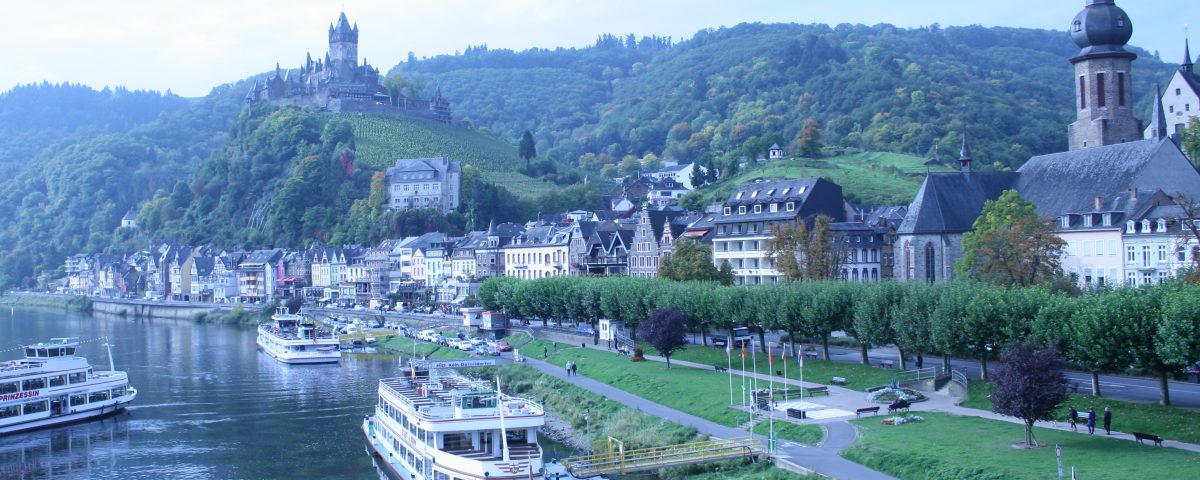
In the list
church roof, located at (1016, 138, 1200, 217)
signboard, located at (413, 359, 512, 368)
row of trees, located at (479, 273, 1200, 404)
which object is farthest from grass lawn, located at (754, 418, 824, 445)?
church roof, located at (1016, 138, 1200, 217)

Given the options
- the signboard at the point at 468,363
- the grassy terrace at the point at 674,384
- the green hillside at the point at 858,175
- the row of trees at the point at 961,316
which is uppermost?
the green hillside at the point at 858,175

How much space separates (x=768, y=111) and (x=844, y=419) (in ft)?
508

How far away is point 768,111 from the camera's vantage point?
188875mm

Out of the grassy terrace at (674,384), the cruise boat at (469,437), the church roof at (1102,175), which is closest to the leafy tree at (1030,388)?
the grassy terrace at (674,384)

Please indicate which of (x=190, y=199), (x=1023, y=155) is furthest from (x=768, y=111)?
(x=190, y=199)

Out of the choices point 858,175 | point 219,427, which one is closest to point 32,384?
point 219,427

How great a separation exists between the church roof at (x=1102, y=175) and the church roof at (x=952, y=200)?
1.98 metres

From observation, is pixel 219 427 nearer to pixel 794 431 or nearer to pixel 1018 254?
pixel 794 431

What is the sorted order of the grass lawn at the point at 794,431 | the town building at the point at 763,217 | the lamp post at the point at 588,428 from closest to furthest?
1. the grass lawn at the point at 794,431
2. the lamp post at the point at 588,428
3. the town building at the point at 763,217

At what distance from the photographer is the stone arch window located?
70.8 metres

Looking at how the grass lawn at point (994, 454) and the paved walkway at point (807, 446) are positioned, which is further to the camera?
the paved walkway at point (807, 446)

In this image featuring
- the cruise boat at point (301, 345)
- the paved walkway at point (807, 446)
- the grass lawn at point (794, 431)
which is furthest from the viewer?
the cruise boat at point (301, 345)

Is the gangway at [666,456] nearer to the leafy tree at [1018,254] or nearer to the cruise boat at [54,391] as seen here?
the leafy tree at [1018,254]

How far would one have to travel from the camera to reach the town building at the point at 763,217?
254 ft
